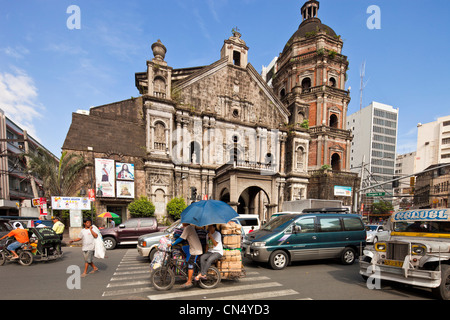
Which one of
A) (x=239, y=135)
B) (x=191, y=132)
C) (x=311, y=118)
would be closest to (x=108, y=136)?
(x=191, y=132)

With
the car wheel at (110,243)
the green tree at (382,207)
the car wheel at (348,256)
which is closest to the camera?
the car wheel at (348,256)

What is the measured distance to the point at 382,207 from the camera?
53.5 m

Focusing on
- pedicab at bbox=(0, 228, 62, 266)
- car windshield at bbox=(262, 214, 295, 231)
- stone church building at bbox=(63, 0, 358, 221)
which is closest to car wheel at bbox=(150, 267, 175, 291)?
car windshield at bbox=(262, 214, 295, 231)

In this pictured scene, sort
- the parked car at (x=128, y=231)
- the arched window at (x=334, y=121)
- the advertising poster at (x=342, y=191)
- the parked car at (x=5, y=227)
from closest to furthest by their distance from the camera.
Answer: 1. the parked car at (x=5, y=227)
2. the parked car at (x=128, y=231)
3. the advertising poster at (x=342, y=191)
4. the arched window at (x=334, y=121)

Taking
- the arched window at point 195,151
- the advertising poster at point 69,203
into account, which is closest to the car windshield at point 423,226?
the advertising poster at point 69,203

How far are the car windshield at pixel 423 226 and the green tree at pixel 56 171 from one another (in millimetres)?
21302

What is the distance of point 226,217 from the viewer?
585 centimetres

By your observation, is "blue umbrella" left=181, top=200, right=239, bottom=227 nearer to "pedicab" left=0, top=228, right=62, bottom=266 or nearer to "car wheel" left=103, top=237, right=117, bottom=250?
"pedicab" left=0, top=228, right=62, bottom=266

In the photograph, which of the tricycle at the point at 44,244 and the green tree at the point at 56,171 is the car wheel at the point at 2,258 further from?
the green tree at the point at 56,171

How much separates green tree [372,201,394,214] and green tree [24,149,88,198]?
5860 centimetres

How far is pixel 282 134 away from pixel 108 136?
63.3 ft

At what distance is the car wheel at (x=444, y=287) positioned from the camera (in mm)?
5266

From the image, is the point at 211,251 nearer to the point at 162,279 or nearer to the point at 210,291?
the point at 210,291
